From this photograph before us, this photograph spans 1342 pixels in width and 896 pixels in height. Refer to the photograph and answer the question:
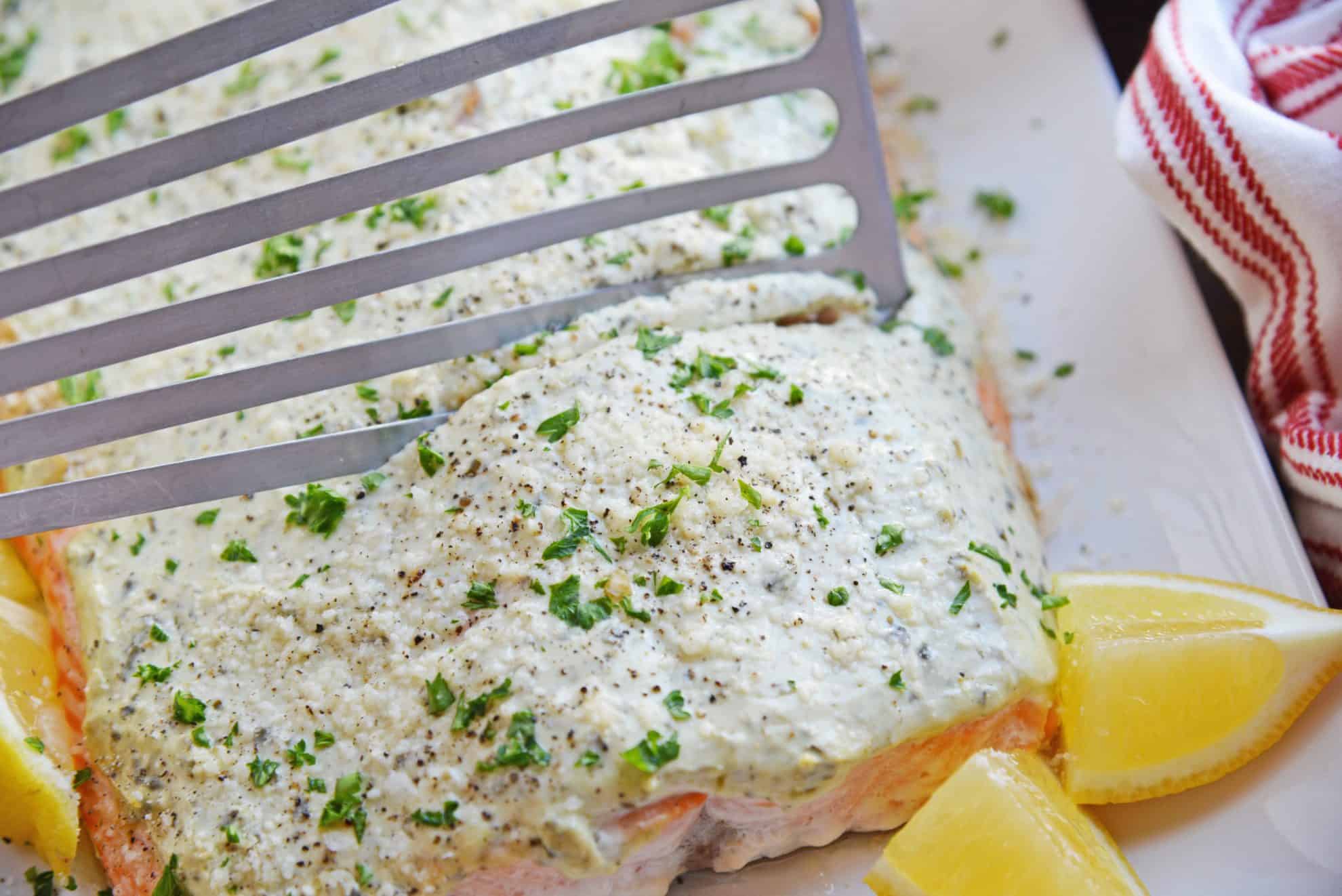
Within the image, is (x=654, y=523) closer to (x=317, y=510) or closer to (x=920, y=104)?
(x=317, y=510)

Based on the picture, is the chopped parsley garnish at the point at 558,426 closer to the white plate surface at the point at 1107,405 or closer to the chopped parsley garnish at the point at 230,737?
the chopped parsley garnish at the point at 230,737

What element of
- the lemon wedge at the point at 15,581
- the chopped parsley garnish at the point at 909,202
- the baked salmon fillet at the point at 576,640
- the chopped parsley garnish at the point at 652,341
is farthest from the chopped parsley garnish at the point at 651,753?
the chopped parsley garnish at the point at 909,202

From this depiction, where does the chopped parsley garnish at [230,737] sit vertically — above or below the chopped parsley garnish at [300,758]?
above

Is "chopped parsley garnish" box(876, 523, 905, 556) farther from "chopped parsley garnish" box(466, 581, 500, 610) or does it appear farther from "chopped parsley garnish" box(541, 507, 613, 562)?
"chopped parsley garnish" box(466, 581, 500, 610)

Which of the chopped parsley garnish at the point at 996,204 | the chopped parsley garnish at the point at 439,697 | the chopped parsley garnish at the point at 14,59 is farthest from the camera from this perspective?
the chopped parsley garnish at the point at 996,204

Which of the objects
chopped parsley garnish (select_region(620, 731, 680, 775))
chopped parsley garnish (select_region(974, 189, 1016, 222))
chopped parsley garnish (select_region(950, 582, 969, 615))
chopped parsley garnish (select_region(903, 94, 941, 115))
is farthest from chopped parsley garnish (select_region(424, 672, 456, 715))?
chopped parsley garnish (select_region(903, 94, 941, 115))

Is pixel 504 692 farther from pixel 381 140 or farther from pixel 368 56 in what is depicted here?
pixel 368 56

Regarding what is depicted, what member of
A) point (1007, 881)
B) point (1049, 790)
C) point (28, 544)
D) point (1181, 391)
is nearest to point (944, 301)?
point (1181, 391)
